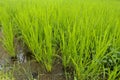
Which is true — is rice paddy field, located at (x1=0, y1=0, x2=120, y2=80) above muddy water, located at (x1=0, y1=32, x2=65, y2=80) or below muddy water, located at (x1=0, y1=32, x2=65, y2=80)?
above

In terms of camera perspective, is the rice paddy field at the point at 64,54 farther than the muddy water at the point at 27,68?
No

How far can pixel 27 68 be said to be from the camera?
70.1 inches

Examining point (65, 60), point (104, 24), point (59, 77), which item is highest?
point (104, 24)

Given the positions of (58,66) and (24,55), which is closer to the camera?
(58,66)

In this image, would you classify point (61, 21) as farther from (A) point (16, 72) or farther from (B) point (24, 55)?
(A) point (16, 72)

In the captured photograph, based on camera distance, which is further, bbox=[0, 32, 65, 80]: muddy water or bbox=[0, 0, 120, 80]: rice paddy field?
bbox=[0, 32, 65, 80]: muddy water

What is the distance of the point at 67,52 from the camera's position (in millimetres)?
1546

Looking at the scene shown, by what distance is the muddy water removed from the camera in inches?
64.9

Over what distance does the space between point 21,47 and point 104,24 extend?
0.92 metres

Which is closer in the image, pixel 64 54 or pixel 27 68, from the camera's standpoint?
pixel 64 54

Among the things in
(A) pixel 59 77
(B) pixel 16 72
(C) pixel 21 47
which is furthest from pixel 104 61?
(C) pixel 21 47

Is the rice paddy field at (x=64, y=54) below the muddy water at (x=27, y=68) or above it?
above

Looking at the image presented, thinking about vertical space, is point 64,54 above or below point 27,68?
above

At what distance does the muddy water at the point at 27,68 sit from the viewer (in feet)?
5.41
